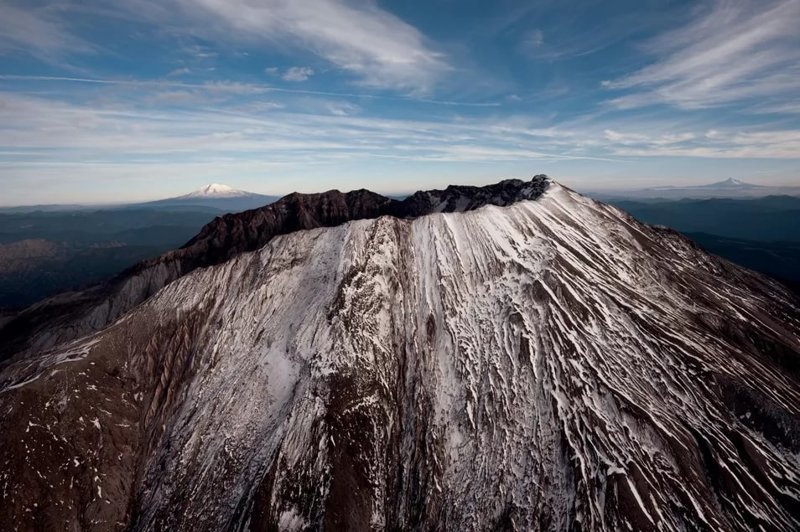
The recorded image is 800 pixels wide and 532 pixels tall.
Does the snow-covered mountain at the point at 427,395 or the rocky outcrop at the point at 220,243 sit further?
the rocky outcrop at the point at 220,243

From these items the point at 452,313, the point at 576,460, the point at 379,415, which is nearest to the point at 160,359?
the point at 379,415

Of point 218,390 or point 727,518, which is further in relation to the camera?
point 218,390

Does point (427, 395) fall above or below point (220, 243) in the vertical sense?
below

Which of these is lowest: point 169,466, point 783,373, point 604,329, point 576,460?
point 169,466

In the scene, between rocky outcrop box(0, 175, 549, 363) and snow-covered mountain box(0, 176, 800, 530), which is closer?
snow-covered mountain box(0, 176, 800, 530)

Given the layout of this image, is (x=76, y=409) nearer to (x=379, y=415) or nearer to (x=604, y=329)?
(x=379, y=415)

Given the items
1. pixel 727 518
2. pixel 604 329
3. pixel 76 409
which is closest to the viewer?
pixel 727 518

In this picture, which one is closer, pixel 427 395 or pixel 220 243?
pixel 427 395

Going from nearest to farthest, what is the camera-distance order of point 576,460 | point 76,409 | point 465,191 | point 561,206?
point 576,460, point 76,409, point 561,206, point 465,191
